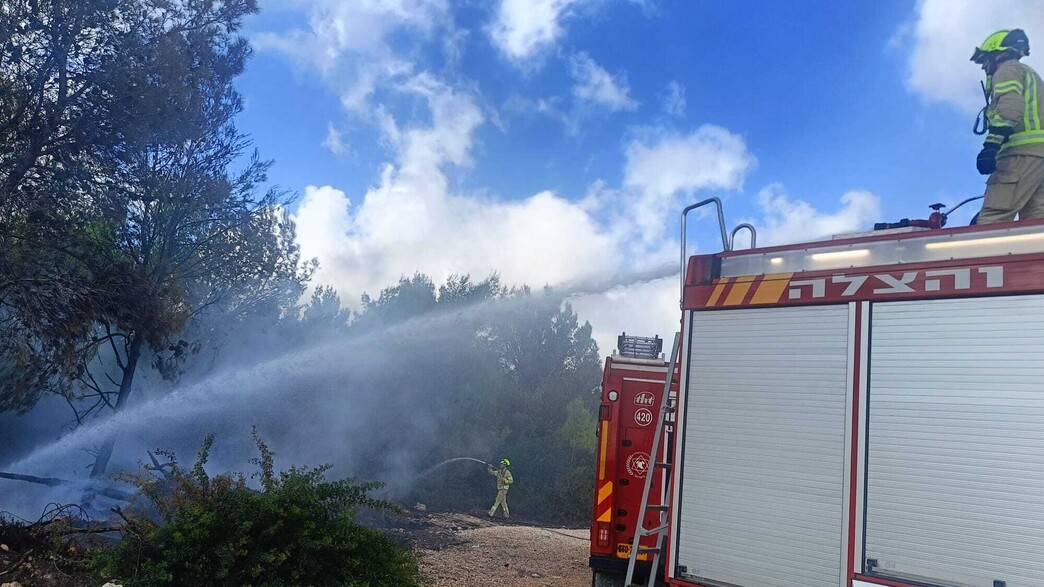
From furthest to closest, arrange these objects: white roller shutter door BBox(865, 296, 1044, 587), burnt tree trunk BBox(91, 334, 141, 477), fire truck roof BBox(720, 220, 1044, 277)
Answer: burnt tree trunk BBox(91, 334, 141, 477) < fire truck roof BBox(720, 220, 1044, 277) < white roller shutter door BBox(865, 296, 1044, 587)

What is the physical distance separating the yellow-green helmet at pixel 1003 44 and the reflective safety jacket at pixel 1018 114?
0.54 ft

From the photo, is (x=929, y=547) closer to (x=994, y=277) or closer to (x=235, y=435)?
(x=994, y=277)

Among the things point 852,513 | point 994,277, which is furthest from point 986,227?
point 852,513

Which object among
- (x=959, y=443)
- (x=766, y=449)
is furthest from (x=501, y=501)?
(x=959, y=443)

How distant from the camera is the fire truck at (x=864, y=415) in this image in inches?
135

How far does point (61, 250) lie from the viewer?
8.33 m

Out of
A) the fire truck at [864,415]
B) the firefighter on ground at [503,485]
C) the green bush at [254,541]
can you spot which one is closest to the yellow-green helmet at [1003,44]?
the fire truck at [864,415]

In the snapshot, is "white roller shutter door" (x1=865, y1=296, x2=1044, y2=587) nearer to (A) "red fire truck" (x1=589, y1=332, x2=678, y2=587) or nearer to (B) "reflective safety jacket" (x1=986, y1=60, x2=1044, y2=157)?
(B) "reflective safety jacket" (x1=986, y1=60, x2=1044, y2=157)

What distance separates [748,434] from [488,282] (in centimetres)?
2235

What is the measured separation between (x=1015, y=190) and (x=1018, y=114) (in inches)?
19.5

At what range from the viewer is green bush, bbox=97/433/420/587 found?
4.61 metres

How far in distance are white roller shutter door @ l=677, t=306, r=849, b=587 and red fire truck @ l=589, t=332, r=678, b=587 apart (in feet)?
8.36

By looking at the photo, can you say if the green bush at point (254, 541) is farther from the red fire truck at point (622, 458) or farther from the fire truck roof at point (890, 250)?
the fire truck roof at point (890, 250)

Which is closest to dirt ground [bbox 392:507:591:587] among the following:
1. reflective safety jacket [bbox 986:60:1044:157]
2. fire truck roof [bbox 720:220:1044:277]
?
fire truck roof [bbox 720:220:1044:277]
